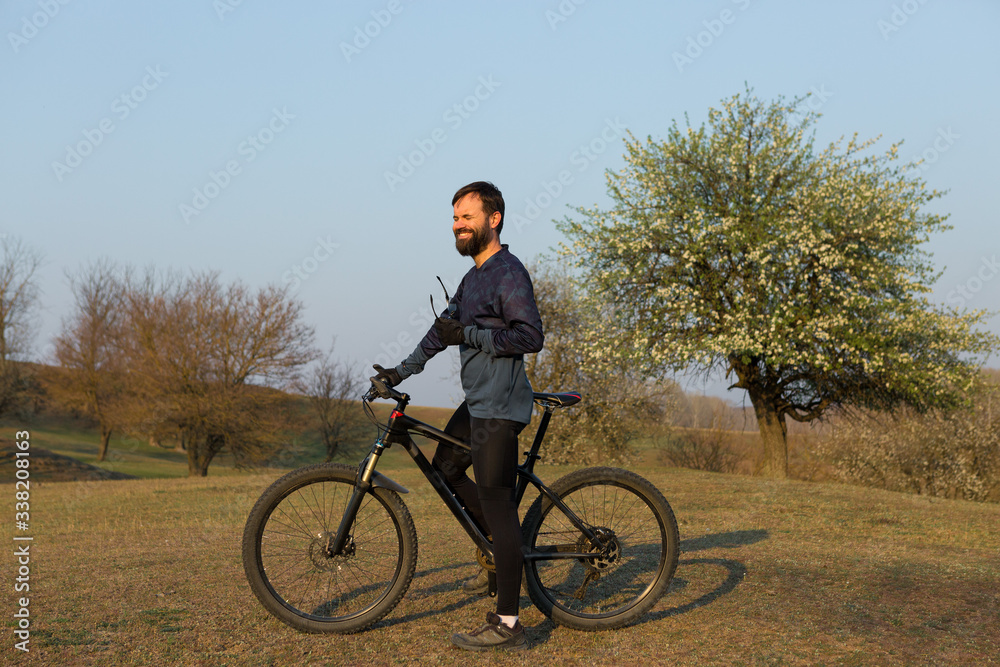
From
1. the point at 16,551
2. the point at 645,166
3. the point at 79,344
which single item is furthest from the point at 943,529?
the point at 79,344

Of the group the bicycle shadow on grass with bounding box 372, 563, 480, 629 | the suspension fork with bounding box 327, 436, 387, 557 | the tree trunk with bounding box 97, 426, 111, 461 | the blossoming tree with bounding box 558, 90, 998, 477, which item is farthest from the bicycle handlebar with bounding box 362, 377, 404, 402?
the tree trunk with bounding box 97, 426, 111, 461

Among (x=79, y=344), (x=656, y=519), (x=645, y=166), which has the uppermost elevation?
(x=645, y=166)

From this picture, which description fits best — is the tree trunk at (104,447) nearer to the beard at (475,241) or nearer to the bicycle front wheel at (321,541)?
the bicycle front wheel at (321,541)

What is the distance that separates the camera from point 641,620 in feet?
13.3

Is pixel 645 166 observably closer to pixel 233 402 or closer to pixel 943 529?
pixel 943 529

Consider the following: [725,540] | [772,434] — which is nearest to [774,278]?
[772,434]

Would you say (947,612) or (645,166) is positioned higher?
(645,166)

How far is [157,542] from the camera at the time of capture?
23.0 feet

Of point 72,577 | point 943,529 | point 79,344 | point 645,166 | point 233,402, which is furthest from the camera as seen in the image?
point 79,344

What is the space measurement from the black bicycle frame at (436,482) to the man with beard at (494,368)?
16 cm

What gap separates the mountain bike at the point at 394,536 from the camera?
3.69m

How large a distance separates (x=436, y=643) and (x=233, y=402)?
27.4 m

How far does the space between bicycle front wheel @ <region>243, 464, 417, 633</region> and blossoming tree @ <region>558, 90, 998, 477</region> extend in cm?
1340

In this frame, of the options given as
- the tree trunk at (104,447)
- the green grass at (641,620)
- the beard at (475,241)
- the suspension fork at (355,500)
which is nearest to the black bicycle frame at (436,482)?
the suspension fork at (355,500)
